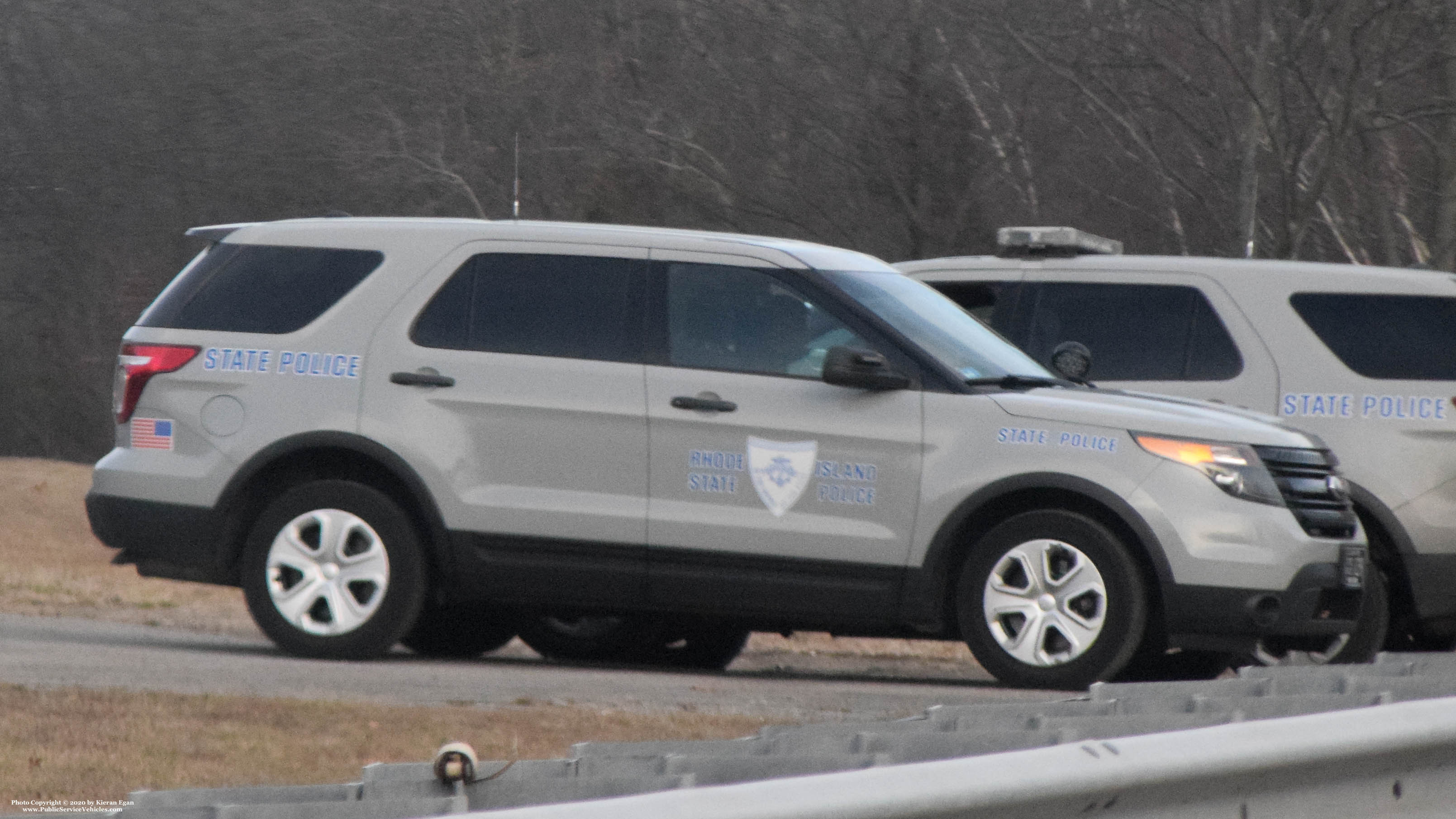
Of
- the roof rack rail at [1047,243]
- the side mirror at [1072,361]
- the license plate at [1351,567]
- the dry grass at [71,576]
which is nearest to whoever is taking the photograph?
the license plate at [1351,567]

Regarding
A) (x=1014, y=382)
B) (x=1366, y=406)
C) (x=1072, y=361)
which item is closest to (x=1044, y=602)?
(x=1014, y=382)

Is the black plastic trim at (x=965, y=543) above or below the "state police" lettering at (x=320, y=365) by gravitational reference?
below

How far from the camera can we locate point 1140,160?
23.1 meters

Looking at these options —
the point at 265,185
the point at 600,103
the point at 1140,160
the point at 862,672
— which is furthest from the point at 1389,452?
the point at 265,185

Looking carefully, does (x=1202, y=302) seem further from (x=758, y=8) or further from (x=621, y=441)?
(x=758, y=8)

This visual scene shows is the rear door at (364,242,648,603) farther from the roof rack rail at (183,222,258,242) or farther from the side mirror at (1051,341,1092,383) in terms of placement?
the side mirror at (1051,341,1092,383)

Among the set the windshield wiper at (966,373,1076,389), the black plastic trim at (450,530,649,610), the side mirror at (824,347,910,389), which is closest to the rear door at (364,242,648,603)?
the black plastic trim at (450,530,649,610)

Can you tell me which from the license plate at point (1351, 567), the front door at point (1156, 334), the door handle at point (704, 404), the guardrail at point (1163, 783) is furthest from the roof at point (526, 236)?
the guardrail at point (1163, 783)

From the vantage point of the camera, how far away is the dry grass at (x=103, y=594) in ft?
38.8

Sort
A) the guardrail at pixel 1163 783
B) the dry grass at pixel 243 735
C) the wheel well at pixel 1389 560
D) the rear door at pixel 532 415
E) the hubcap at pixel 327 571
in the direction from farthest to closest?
the wheel well at pixel 1389 560 < the hubcap at pixel 327 571 < the rear door at pixel 532 415 < the dry grass at pixel 243 735 < the guardrail at pixel 1163 783

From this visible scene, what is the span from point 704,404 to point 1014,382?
1.21m

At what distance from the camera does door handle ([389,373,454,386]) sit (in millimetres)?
8352

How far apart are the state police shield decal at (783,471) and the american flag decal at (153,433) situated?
2395 millimetres

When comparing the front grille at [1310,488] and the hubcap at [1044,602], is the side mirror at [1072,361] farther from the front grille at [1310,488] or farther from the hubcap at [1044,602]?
the hubcap at [1044,602]
